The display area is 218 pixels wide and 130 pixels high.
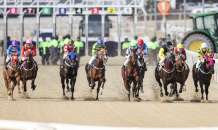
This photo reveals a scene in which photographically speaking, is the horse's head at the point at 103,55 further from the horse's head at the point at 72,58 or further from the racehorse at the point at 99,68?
the horse's head at the point at 72,58

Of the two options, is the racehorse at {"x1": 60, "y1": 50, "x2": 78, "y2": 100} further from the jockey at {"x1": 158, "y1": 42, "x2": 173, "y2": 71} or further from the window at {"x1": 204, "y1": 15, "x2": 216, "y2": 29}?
the window at {"x1": 204, "y1": 15, "x2": 216, "y2": 29}

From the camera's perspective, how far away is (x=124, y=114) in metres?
10.1

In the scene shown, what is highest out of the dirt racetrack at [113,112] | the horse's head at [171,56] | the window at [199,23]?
the window at [199,23]

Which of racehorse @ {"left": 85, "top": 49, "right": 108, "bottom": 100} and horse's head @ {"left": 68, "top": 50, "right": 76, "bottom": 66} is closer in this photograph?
racehorse @ {"left": 85, "top": 49, "right": 108, "bottom": 100}

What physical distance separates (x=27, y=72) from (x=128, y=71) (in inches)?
117

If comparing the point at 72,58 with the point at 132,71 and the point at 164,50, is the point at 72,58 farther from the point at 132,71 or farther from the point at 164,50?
the point at 164,50

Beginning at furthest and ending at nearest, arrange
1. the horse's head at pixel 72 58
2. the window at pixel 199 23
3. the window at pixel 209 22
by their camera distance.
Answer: the window at pixel 199 23 < the window at pixel 209 22 < the horse's head at pixel 72 58

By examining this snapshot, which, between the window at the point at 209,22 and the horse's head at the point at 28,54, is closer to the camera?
the horse's head at the point at 28,54

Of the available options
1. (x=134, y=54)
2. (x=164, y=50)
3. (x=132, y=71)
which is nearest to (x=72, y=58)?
(x=132, y=71)

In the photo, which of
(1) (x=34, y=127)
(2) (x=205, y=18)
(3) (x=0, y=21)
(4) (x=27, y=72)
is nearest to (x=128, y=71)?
(4) (x=27, y=72)

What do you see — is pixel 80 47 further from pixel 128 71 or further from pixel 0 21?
pixel 0 21

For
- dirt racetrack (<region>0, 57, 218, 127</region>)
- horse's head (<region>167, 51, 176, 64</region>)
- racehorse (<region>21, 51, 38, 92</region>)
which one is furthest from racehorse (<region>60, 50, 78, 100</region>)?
horse's head (<region>167, 51, 176, 64</region>)

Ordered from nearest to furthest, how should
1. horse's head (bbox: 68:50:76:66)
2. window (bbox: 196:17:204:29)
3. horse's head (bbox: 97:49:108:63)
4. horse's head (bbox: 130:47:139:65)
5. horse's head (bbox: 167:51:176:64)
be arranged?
horse's head (bbox: 130:47:139:65) → horse's head (bbox: 167:51:176:64) → horse's head (bbox: 97:49:108:63) → horse's head (bbox: 68:50:76:66) → window (bbox: 196:17:204:29)

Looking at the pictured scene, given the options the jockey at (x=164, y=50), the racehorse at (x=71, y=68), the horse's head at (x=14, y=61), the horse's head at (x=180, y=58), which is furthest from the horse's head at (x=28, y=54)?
the horse's head at (x=180, y=58)
